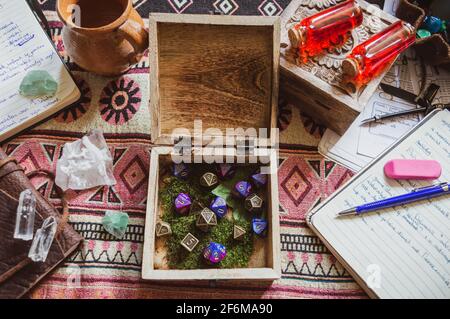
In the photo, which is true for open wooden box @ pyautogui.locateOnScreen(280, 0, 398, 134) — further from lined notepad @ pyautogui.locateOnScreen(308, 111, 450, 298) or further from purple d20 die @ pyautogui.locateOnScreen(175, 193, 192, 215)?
purple d20 die @ pyautogui.locateOnScreen(175, 193, 192, 215)

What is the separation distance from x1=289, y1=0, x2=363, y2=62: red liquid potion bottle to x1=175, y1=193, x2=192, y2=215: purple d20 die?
32 cm

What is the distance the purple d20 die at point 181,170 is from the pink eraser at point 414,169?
1.23 ft

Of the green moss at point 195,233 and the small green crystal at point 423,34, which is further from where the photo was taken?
the small green crystal at point 423,34

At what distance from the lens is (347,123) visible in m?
0.83

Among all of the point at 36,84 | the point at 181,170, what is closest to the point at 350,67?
the point at 181,170

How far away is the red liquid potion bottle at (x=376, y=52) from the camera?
77cm

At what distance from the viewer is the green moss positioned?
0.79 meters

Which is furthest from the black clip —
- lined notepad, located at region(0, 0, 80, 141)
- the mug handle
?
the mug handle

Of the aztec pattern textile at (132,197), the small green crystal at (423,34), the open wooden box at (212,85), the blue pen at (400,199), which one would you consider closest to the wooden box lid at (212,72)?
the open wooden box at (212,85)

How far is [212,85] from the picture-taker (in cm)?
83

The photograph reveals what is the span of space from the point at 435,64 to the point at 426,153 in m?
0.19

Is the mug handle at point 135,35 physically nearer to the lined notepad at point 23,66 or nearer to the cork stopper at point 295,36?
the lined notepad at point 23,66
